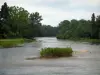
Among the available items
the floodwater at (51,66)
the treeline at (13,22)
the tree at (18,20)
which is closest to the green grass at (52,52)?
the floodwater at (51,66)

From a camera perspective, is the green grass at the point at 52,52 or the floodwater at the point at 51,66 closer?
the floodwater at the point at 51,66

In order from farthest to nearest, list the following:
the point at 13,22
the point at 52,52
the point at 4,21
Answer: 1. the point at 13,22
2. the point at 4,21
3. the point at 52,52

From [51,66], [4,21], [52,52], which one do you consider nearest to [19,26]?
[4,21]

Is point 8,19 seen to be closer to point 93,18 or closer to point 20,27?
point 20,27

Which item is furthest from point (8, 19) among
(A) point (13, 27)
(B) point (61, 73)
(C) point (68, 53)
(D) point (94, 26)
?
(B) point (61, 73)

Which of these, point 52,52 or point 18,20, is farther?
point 18,20

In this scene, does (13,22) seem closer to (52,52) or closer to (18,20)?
(18,20)

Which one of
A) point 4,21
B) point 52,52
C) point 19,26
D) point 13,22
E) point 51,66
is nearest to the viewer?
point 51,66

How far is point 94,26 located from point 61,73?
4592 inches

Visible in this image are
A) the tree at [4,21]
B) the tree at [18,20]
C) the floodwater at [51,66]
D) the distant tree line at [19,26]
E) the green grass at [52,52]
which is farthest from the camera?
the tree at [18,20]

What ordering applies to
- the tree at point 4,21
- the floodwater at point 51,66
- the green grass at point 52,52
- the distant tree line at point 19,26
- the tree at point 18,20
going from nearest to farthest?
the floodwater at point 51,66 → the green grass at point 52,52 → the tree at point 4,21 → the distant tree line at point 19,26 → the tree at point 18,20

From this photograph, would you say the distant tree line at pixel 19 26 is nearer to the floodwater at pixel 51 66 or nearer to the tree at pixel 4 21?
the tree at pixel 4 21

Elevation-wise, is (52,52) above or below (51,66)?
above

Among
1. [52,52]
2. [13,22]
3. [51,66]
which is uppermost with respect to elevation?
[13,22]
